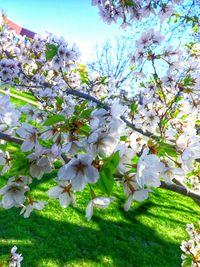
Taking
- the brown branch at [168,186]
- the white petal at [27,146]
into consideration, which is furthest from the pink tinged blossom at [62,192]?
the white petal at [27,146]

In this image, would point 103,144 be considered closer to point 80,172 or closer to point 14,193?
point 80,172

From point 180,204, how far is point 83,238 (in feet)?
14.4

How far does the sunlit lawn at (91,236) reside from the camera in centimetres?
465

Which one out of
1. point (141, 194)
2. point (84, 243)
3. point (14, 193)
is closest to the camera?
point (141, 194)

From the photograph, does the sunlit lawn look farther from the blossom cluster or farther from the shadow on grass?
the blossom cluster

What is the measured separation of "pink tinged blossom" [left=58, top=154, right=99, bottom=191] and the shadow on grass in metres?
3.36

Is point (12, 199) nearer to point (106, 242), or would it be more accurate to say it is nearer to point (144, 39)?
point (144, 39)

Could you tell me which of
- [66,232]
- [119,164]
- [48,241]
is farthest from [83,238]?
[119,164]

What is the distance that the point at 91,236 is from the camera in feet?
18.1

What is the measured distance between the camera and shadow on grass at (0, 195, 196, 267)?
461 cm

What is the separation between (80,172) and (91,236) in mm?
4555

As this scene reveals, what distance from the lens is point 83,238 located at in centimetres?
537

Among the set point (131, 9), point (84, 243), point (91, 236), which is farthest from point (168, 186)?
point (91, 236)

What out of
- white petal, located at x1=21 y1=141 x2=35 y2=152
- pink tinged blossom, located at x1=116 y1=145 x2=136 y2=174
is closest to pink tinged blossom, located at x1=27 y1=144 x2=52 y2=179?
white petal, located at x1=21 y1=141 x2=35 y2=152
